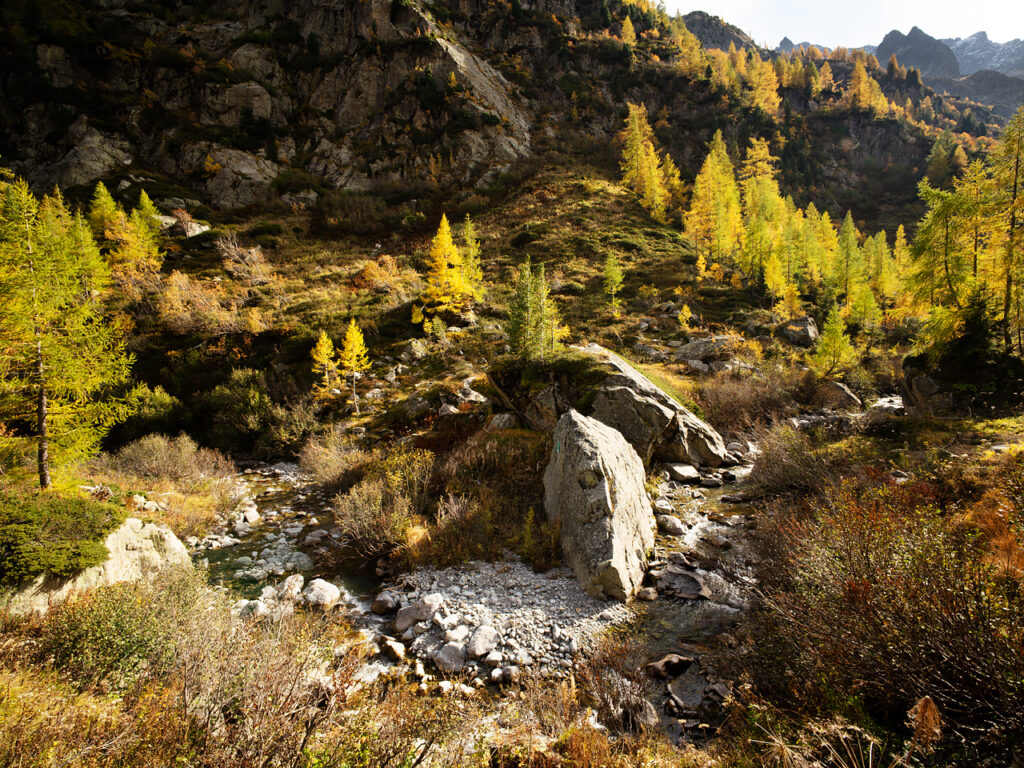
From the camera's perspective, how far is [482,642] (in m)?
5.99

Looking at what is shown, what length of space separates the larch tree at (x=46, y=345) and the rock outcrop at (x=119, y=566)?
2.31 m

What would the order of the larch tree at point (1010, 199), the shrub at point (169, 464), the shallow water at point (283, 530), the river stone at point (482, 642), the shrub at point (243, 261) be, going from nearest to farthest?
the river stone at point (482, 642), the shallow water at point (283, 530), the shrub at point (169, 464), the larch tree at point (1010, 199), the shrub at point (243, 261)

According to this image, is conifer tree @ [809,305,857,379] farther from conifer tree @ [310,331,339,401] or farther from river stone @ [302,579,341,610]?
conifer tree @ [310,331,339,401]

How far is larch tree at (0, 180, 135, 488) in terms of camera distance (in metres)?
7.67

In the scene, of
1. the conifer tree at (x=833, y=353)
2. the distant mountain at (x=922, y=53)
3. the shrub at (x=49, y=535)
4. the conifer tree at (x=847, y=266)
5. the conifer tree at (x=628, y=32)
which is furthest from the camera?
the distant mountain at (x=922, y=53)

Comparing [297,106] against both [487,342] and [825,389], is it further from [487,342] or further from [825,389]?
[825,389]

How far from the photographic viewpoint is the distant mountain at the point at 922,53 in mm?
172875

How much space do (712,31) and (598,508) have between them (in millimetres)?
191111

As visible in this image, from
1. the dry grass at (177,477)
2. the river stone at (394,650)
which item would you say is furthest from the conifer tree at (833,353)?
the dry grass at (177,477)

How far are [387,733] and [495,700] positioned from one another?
2282mm

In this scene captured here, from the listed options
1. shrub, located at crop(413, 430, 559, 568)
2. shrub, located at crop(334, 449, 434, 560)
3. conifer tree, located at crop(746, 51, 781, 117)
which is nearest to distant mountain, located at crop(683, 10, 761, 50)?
conifer tree, located at crop(746, 51, 781, 117)

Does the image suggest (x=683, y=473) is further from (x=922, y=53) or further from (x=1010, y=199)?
(x=922, y=53)

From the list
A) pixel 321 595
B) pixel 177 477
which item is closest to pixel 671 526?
pixel 321 595

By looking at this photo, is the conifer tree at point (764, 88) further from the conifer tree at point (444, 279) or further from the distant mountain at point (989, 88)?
the distant mountain at point (989, 88)
